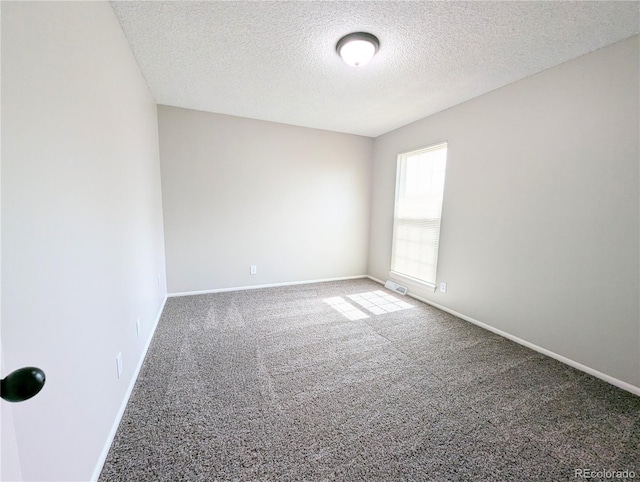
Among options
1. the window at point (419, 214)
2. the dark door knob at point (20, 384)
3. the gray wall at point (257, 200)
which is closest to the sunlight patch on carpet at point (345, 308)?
the gray wall at point (257, 200)

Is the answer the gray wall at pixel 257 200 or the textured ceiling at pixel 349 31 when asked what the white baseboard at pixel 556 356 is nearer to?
the gray wall at pixel 257 200

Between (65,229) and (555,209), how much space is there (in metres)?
3.25

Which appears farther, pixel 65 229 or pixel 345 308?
pixel 345 308

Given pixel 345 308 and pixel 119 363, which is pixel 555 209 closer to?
pixel 345 308

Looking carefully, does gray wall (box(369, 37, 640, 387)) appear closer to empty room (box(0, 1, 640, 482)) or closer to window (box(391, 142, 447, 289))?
empty room (box(0, 1, 640, 482))

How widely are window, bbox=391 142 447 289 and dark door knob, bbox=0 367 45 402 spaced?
11.7ft

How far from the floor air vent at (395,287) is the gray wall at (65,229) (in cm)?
328

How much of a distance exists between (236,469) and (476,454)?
1226 millimetres

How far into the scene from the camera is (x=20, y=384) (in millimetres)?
487

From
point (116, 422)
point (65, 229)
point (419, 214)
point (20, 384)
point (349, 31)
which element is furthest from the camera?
point (419, 214)

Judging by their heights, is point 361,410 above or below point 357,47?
below

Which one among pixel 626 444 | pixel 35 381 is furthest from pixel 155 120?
pixel 626 444

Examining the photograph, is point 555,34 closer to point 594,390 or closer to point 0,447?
point 594,390

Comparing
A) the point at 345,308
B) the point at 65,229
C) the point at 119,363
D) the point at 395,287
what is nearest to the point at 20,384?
the point at 65,229
